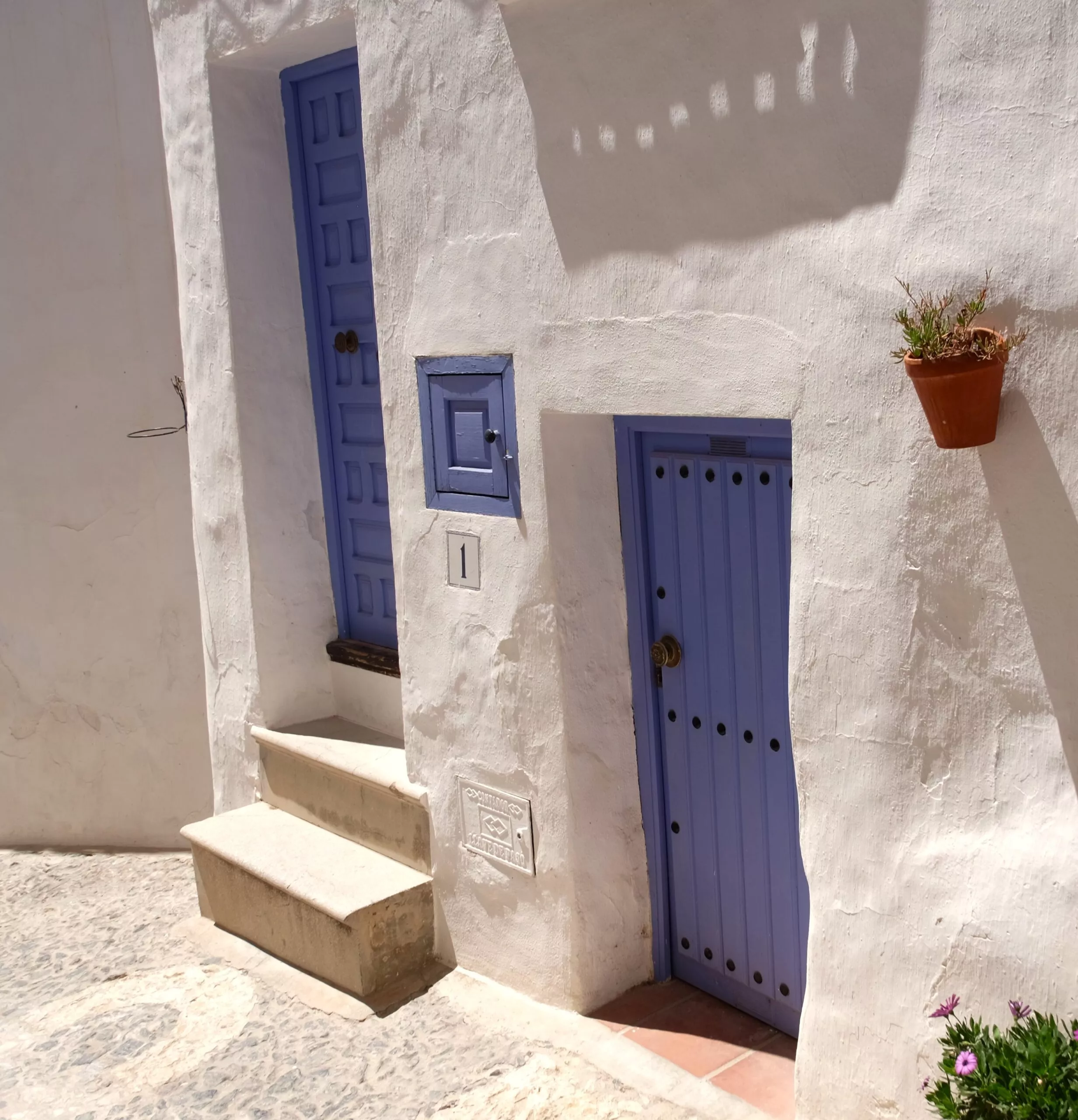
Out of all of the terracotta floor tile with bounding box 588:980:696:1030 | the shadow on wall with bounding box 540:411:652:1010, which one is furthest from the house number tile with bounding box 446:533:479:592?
the terracotta floor tile with bounding box 588:980:696:1030

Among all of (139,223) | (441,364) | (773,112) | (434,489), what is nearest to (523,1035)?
(434,489)

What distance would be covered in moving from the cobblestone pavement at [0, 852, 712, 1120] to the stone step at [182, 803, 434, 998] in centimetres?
16

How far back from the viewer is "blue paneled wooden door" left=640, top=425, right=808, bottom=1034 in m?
3.90

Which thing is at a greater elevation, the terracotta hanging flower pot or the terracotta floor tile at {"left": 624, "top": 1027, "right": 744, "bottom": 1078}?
the terracotta hanging flower pot

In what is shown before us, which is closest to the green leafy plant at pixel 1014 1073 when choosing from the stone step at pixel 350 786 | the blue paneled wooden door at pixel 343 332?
the stone step at pixel 350 786

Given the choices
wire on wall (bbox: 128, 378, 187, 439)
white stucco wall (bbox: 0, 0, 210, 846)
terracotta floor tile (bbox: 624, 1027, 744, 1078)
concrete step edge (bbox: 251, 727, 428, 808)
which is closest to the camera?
terracotta floor tile (bbox: 624, 1027, 744, 1078)

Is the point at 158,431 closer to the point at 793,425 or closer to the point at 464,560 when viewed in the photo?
the point at 464,560

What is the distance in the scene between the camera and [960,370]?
278 cm

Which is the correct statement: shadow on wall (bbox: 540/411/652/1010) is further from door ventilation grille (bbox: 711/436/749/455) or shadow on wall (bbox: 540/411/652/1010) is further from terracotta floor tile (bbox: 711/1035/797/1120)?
terracotta floor tile (bbox: 711/1035/797/1120)

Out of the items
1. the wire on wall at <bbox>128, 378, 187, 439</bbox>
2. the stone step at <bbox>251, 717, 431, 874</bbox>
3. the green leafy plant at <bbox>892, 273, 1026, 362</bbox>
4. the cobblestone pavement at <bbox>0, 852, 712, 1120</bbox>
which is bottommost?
the cobblestone pavement at <bbox>0, 852, 712, 1120</bbox>

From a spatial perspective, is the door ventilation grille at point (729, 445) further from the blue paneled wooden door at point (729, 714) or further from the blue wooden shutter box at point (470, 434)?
the blue wooden shutter box at point (470, 434)

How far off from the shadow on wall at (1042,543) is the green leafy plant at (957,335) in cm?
14

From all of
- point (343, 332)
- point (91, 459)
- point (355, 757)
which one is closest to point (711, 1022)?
point (355, 757)

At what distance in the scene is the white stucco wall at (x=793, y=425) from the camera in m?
2.90
